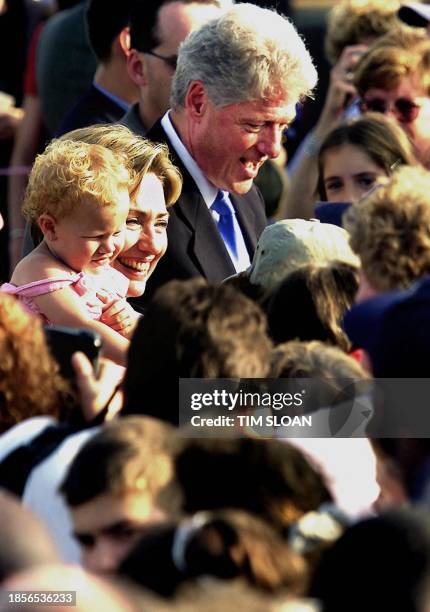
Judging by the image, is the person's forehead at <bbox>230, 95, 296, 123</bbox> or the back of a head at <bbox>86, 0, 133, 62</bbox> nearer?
the person's forehead at <bbox>230, 95, 296, 123</bbox>

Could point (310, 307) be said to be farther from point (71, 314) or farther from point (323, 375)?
point (71, 314)

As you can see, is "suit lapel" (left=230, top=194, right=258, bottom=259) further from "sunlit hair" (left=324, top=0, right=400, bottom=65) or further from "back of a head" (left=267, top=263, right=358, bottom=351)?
"sunlit hair" (left=324, top=0, right=400, bottom=65)

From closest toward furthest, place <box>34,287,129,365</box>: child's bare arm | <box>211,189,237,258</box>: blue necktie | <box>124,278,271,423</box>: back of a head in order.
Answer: <box>124,278,271,423</box>: back of a head < <box>34,287,129,365</box>: child's bare arm < <box>211,189,237,258</box>: blue necktie

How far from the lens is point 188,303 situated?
10.5 ft

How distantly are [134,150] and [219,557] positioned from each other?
2466 millimetres

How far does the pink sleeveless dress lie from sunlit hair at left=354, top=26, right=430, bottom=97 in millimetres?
1927

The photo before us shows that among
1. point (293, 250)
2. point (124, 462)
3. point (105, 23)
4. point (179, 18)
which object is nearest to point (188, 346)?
point (124, 462)

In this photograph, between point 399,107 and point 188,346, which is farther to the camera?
point 399,107

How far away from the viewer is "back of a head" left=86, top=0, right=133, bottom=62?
593 centimetres

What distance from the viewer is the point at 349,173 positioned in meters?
5.41

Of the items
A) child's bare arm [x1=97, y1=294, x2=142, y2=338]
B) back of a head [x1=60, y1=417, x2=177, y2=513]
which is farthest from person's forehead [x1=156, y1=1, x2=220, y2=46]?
back of a head [x1=60, y1=417, x2=177, y2=513]

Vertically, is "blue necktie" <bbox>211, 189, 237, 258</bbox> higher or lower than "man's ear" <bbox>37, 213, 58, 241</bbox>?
lower

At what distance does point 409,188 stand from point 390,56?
2353mm

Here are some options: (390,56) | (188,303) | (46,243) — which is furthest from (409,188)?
(390,56)
